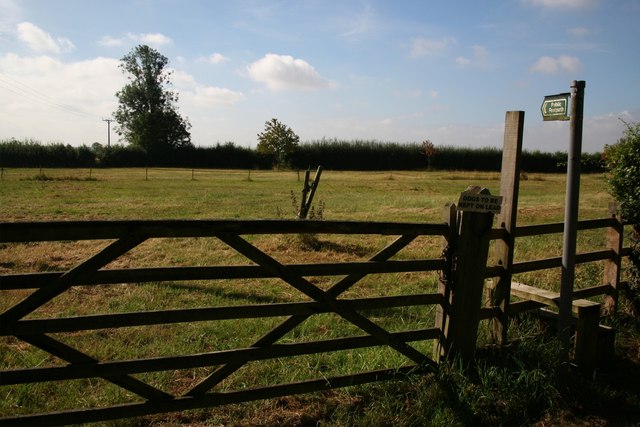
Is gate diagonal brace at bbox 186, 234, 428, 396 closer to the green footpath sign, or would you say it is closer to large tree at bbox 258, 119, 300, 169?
the green footpath sign

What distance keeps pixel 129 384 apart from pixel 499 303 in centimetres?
331

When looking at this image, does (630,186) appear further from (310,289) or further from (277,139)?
(277,139)

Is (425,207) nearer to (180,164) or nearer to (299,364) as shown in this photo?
(299,364)

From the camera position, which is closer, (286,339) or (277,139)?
(286,339)

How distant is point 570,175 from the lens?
166 inches

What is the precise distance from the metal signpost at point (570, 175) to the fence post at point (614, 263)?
6.57 feet

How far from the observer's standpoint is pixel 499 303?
470cm

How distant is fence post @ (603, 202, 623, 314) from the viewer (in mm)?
5902

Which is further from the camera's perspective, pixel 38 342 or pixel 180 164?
pixel 180 164

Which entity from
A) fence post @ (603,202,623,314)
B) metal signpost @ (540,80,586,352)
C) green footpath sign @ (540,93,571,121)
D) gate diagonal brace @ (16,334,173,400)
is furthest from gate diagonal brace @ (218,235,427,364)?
fence post @ (603,202,623,314)

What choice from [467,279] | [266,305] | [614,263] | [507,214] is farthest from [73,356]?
[614,263]

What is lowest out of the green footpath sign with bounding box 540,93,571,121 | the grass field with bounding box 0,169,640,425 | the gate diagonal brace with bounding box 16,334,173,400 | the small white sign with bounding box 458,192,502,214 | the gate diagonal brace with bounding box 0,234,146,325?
the grass field with bounding box 0,169,640,425

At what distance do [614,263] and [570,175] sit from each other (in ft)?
7.89

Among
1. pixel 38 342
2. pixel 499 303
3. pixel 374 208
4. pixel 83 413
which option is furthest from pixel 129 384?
A: pixel 374 208
